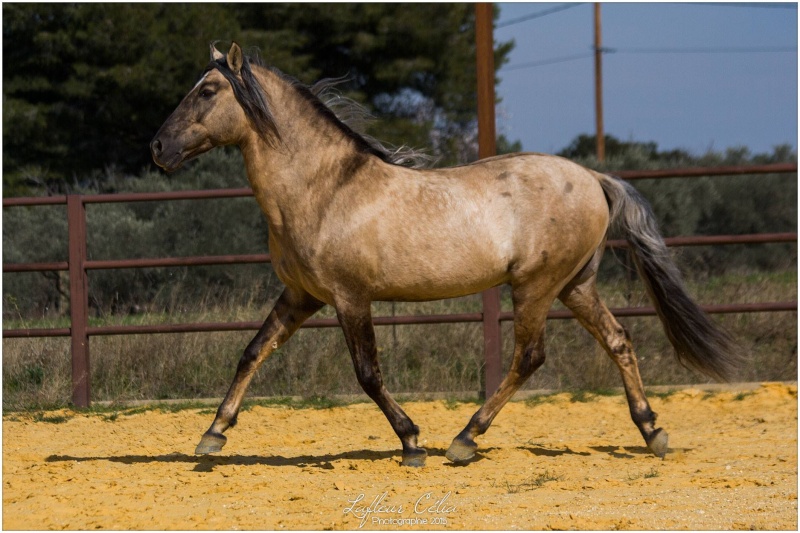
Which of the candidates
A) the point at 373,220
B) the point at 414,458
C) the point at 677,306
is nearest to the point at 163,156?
the point at 373,220

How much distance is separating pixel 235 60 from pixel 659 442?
3149mm

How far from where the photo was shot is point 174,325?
7359mm

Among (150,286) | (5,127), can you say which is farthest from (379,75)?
(150,286)

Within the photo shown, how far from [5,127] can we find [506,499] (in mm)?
15680

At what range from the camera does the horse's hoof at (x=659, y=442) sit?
5.48m

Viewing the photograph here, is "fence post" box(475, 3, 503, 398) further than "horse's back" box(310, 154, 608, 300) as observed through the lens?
Yes

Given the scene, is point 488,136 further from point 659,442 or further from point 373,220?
point 659,442

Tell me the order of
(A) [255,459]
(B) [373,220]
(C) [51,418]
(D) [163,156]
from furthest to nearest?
(C) [51,418], (A) [255,459], (B) [373,220], (D) [163,156]

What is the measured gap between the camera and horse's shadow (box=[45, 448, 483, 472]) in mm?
5352

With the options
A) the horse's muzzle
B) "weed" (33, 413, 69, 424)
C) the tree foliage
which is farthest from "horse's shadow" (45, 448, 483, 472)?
the tree foliage

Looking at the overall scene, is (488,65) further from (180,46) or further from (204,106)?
(180,46)

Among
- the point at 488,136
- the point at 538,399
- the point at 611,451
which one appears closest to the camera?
the point at 611,451

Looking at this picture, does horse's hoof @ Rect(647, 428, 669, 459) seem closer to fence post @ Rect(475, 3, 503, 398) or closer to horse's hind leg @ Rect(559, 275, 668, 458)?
horse's hind leg @ Rect(559, 275, 668, 458)

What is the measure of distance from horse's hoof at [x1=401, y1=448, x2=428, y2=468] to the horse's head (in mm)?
1912
